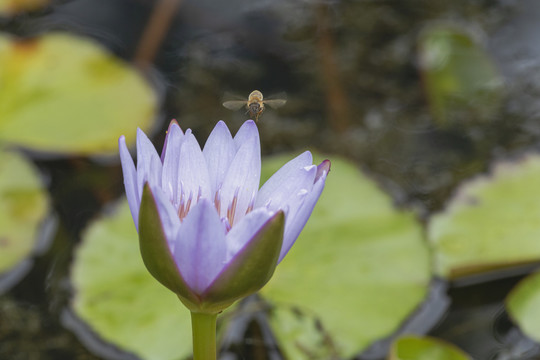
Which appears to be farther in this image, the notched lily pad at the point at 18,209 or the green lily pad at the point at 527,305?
the notched lily pad at the point at 18,209

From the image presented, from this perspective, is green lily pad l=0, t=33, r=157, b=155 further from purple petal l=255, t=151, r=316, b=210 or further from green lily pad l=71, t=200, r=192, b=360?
purple petal l=255, t=151, r=316, b=210

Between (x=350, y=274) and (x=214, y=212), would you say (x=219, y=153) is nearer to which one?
(x=214, y=212)

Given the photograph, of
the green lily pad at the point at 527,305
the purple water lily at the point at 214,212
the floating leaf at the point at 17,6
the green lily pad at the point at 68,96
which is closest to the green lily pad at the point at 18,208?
the green lily pad at the point at 68,96

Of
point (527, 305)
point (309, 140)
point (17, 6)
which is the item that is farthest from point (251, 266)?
point (17, 6)

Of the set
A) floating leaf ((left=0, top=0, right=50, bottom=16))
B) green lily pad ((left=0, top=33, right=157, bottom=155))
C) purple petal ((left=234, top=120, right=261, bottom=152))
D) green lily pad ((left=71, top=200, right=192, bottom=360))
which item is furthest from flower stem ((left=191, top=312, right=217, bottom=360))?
floating leaf ((left=0, top=0, right=50, bottom=16))

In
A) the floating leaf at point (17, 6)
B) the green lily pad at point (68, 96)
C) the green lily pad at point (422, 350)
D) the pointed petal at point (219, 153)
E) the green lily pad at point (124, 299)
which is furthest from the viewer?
the floating leaf at point (17, 6)

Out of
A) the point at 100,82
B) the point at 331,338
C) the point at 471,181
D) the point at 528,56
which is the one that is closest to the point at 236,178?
the point at 331,338

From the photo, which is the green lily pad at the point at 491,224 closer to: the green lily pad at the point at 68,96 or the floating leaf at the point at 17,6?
the green lily pad at the point at 68,96
